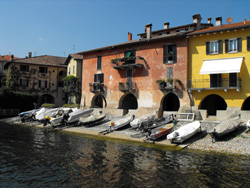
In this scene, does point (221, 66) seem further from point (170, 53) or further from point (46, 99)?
point (46, 99)

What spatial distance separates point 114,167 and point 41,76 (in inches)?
1597

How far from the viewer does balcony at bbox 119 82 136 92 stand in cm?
3062

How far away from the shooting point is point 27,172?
1125 centimetres

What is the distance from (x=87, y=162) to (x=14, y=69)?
1520 inches

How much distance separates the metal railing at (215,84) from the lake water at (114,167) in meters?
10.5

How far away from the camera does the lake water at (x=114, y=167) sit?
10.1 meters

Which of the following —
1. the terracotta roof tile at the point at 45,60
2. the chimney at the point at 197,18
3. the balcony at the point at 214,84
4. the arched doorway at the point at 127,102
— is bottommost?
the arched doorway at the point at 127,102

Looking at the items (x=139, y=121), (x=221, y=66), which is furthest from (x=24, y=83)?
(x=221, y=66)

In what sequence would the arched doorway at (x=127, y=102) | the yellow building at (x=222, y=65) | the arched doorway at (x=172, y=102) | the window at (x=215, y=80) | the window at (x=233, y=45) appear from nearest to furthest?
the yellow building at (x=222, y=65)
the window at (x=233, y=45)
the window at (x=215, y=80)
the arched doorway at (x=172, y=102)
the arched doorway at (x=127, y=102)

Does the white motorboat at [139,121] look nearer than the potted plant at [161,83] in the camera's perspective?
Yes

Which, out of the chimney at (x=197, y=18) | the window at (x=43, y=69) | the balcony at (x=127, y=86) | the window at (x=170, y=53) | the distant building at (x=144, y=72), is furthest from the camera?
the window at (x=43, y=69)

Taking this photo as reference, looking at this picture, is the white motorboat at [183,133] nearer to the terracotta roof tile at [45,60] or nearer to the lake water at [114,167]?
the lake water at [114,167]

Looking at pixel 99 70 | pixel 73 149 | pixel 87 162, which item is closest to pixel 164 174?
pixel 87 162

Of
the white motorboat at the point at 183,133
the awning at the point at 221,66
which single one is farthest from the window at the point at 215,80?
the white motorboat at the point at 183,133
